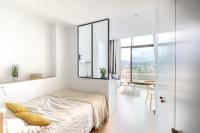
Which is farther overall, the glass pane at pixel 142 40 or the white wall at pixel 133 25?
the glass pane at pixel 142 40

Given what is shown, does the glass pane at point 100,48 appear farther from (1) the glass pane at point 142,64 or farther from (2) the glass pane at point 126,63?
(1) the glass pane at point 142,64

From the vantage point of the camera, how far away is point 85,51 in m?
4.73

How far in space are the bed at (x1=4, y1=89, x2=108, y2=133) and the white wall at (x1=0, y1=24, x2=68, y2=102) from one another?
0.45 m

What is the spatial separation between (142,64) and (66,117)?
5.99 metres

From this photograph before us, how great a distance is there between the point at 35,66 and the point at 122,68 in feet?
16.2

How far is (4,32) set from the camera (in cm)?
281

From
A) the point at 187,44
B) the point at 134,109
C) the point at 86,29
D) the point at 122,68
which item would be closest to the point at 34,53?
the point at 86,29

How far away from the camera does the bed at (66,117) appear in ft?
5.64

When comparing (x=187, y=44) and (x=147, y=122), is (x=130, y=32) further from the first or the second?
(x=187, y=44)

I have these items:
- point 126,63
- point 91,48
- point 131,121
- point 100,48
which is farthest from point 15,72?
point 126,63

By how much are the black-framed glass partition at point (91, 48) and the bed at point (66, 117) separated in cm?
133

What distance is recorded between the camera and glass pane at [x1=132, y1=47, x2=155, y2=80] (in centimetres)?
693

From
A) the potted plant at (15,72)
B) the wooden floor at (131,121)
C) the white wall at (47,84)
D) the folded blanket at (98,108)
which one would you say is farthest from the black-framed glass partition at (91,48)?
the potted plant at (15,72)

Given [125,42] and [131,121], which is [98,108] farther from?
[125,42]
